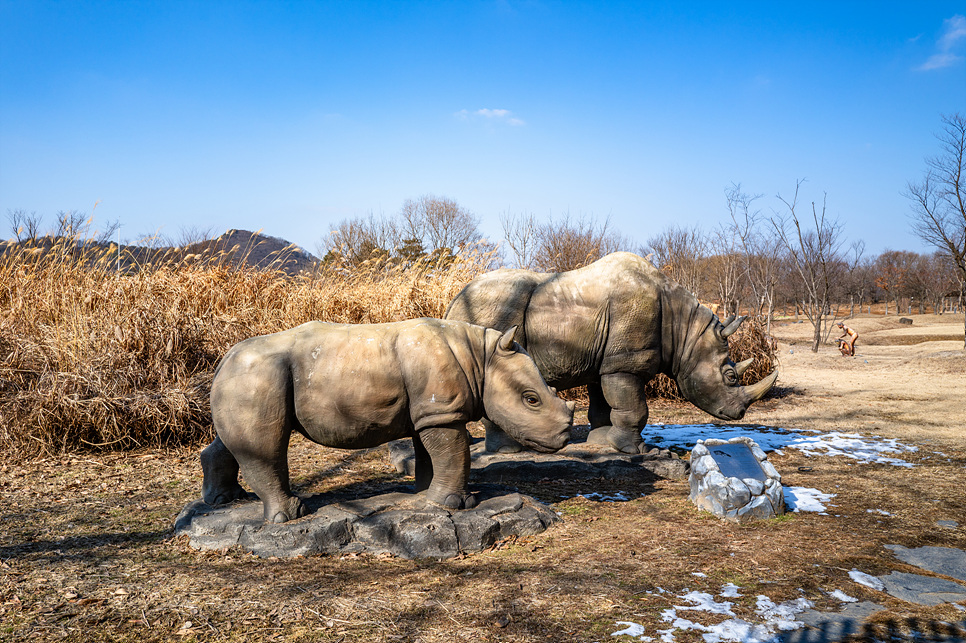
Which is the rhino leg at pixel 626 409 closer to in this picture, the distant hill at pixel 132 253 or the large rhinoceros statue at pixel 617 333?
the large rhinoceros statue at pixel 617 333

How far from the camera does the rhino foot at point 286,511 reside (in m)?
4.46

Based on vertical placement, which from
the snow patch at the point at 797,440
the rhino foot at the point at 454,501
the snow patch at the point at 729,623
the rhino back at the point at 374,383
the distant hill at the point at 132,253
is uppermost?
the distant hill at the point at 132,253

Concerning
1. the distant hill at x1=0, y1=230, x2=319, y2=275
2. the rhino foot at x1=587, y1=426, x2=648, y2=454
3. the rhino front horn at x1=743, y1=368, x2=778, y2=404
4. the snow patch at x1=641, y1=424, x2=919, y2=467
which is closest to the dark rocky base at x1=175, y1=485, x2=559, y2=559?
the rhino foot at x1=587, y1=426, x2=648, y2=454

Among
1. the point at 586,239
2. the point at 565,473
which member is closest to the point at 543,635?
the point at 565,473

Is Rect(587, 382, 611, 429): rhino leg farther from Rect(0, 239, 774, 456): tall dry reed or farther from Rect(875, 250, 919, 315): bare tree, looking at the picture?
Rect(875, 250, 919, 315): bare tree

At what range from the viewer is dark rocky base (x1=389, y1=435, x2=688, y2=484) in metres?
6.43

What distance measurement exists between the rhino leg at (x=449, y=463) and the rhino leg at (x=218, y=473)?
1454 millimetres

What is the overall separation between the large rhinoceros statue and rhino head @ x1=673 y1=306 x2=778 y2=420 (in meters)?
0.01

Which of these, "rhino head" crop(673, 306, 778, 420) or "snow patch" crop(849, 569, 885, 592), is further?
"rhino head" crop(673, 306, 778, 420)

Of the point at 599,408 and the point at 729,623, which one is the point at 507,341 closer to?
the point at 729,623

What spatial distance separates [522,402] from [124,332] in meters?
5.82

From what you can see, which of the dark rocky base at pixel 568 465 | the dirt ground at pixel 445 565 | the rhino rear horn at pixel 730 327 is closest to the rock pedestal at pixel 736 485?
the dirt ground at pixel 445 565

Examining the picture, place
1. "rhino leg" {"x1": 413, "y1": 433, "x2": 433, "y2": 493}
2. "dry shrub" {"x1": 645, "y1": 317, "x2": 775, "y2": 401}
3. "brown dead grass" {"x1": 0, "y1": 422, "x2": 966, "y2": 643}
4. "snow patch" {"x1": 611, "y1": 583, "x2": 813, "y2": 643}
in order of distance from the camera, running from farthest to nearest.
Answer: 1. "dry shrub" {"x1": 645, "y1": 317, "x2": 775, "y2": 401}
2. "rhino leg" {"x1": 413, "y1": 433, "x2": 433, "y2": 493}
3. "brown dead grass" {"x1": 0, "y1": 422, "x2": 966, "y2": 643}
4. "snow patch" {"x1": 611, "y1": 583, "x2": 813, "y2": 643}

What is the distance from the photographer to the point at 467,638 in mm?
3184
